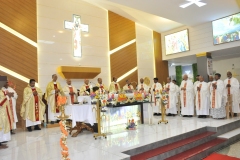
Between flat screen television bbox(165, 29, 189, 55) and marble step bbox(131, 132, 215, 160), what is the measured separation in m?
6.17

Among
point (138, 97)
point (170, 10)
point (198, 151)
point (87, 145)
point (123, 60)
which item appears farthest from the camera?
point (123, 60)

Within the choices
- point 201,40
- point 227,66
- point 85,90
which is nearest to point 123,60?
point 201,40

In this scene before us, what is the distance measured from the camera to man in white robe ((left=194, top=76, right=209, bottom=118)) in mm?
7234

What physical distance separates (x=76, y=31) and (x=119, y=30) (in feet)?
7.75

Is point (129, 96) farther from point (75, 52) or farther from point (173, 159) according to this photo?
point (75, 52)

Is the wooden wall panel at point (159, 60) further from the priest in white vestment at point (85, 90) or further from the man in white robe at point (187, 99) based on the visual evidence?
the priest in white vestment at point (85, 90)

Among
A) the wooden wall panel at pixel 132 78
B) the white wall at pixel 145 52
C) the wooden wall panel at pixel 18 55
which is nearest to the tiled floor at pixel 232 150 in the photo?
the wooden wall panel at pixel 132 78

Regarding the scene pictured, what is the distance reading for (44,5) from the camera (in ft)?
26.1

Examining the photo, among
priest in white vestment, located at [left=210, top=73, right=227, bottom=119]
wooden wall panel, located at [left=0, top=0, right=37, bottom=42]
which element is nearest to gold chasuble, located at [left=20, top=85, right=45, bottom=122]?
wooden wall panel, located at [left=0, top=0, right=37, bottom=42]

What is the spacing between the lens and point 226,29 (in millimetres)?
8602

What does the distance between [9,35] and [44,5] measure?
192cm

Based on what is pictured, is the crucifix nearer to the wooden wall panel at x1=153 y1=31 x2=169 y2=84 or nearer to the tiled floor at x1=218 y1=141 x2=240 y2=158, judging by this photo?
the wooden wall panel at x1=153 y1=31 x2=169 y2=84

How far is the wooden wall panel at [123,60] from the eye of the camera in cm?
967

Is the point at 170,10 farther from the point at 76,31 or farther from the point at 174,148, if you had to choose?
the point at 174,148
